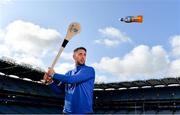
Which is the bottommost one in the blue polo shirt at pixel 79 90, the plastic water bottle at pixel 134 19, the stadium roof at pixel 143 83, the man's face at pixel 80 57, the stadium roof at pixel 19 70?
the blue polo shirt at pixel 79 90

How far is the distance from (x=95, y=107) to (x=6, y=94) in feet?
63.4

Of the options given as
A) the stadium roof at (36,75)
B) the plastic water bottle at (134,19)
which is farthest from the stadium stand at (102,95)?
the plastic water bottle at (134,19)

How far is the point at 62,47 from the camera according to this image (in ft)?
19.2

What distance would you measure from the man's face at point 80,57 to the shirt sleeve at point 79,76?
173mm

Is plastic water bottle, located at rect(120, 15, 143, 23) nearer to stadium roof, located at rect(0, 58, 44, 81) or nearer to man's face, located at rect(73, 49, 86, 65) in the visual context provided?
stadium roof, located at rect(0, 58, 44, 81)

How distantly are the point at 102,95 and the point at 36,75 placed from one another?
1489 cm

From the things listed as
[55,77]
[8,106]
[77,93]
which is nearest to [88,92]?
[77,93]

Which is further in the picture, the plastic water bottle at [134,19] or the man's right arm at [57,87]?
the plastic water bottle at [134,19]

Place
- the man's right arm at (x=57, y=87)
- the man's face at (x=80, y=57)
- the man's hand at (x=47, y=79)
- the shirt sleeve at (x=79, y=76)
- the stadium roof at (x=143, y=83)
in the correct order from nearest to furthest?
the shirt sleeve at (x=79, y=76) < the man's hand at (x=47, y=79) < the man's face at (x=80, y=57) < the man's right arm at (x=57, y=87) < the stadium roof at (x=143, y=83)

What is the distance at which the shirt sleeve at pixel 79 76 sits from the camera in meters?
5.24

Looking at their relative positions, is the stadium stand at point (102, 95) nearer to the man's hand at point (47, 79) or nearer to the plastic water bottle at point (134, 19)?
the plastic water bottle at point (134, 19)

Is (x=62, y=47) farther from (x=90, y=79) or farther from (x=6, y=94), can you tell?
(x=6, y=94)

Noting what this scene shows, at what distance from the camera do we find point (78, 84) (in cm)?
548

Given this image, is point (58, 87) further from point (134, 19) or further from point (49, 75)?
point (134, 19)
